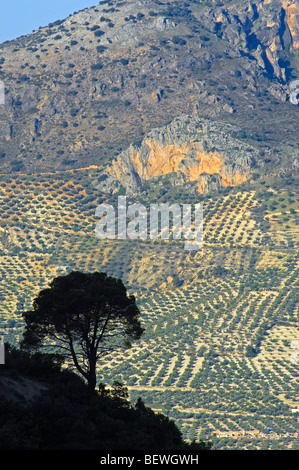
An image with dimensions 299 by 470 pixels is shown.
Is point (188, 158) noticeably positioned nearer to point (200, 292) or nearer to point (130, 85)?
point (130, 85)

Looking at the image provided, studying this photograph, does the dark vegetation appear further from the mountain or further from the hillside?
the mountain

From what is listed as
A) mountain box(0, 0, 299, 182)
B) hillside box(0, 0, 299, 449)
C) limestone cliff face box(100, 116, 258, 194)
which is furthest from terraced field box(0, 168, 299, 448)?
mountain box(0, 0, 299, 182)

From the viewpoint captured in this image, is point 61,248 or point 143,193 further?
point 143,193

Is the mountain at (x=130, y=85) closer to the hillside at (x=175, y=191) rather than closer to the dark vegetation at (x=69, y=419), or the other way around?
the hillside at (x=175, y=191)

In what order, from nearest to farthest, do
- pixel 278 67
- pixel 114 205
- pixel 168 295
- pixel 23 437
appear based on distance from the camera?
pixel 23 437
pixel 168 295
pixel 114 205
pixel 278 67

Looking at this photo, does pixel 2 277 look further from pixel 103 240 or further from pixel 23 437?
pixel 23 437

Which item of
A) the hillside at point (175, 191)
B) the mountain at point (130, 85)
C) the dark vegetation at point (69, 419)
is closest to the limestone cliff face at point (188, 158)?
the hillside at point (175, 191)

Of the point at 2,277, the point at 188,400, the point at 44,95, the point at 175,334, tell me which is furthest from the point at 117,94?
the point at 188,400
